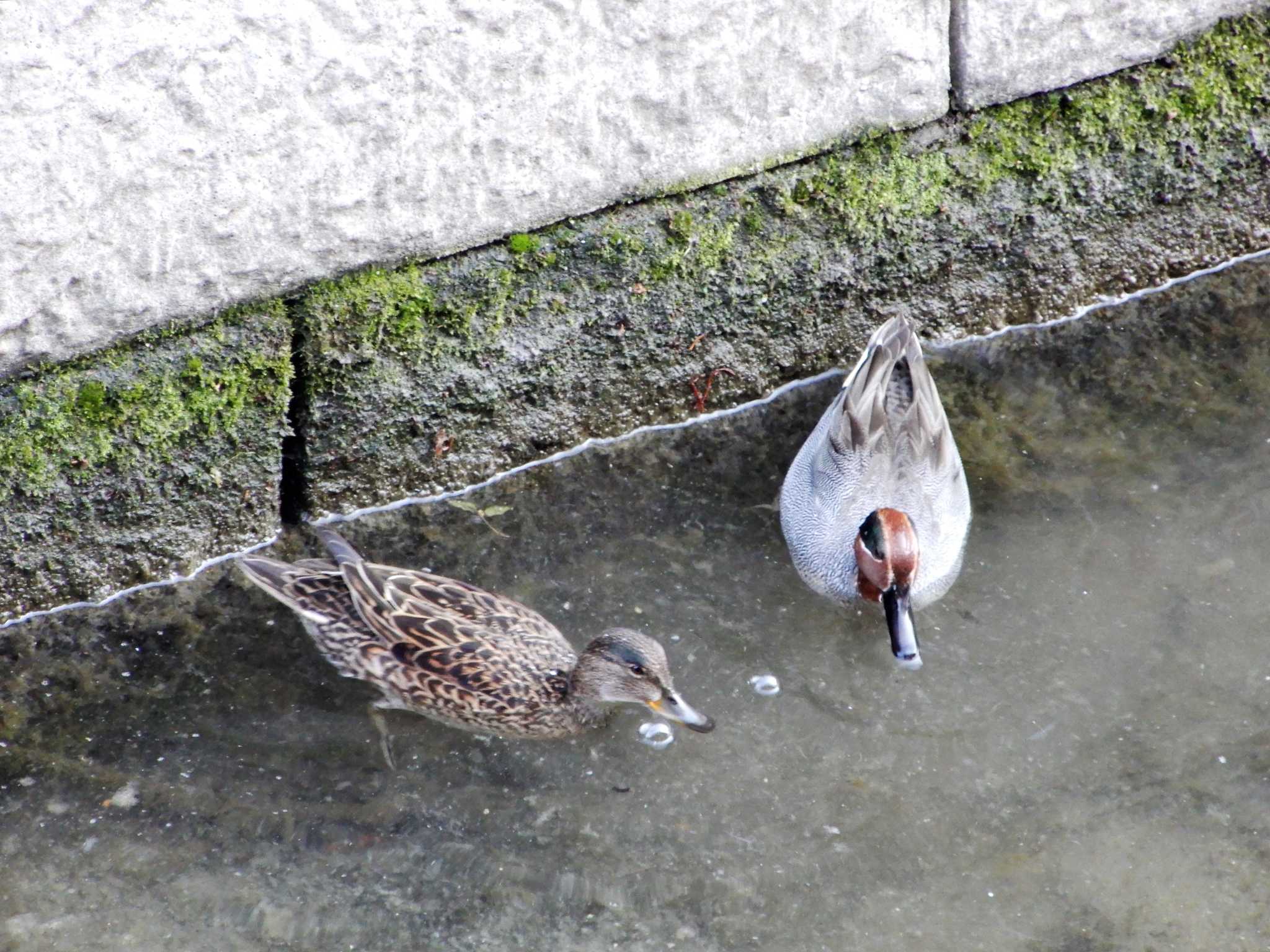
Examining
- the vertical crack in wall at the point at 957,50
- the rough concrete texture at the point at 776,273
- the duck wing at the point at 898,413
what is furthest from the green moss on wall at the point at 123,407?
the vertical crack in wall at the point at 957,50

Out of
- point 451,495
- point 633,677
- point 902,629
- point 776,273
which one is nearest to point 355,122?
point 451,495

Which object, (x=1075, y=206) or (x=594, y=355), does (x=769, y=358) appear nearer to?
(x=594, y=355)

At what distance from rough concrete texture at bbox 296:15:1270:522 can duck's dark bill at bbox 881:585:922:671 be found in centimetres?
119

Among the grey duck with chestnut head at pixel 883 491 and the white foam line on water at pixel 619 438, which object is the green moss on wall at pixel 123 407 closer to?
the white foam line on water at pixel 619 438

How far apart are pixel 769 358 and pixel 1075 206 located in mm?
1302

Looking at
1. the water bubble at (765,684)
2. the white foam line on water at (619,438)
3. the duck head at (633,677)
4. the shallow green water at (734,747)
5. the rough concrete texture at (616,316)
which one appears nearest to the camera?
the shallow green water at (734,747)

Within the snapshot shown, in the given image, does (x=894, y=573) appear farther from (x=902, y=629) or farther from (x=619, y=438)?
(x=619, y=438)

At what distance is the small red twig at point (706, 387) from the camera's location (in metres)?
5.24

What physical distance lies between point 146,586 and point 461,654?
1197 millimetres

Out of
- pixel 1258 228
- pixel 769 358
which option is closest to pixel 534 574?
pixel 769 358

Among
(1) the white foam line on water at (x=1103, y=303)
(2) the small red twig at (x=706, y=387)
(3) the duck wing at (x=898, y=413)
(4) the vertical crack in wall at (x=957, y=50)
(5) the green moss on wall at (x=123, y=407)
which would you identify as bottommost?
(5) the green moss on wall at (x=123, y=407)

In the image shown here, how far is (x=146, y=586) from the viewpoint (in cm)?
471

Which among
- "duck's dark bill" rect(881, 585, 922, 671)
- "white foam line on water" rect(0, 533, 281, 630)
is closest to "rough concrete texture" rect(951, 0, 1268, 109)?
"duck's dark bill" rect(881, 585, 922, 671)

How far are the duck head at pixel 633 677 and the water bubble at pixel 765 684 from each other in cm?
23
